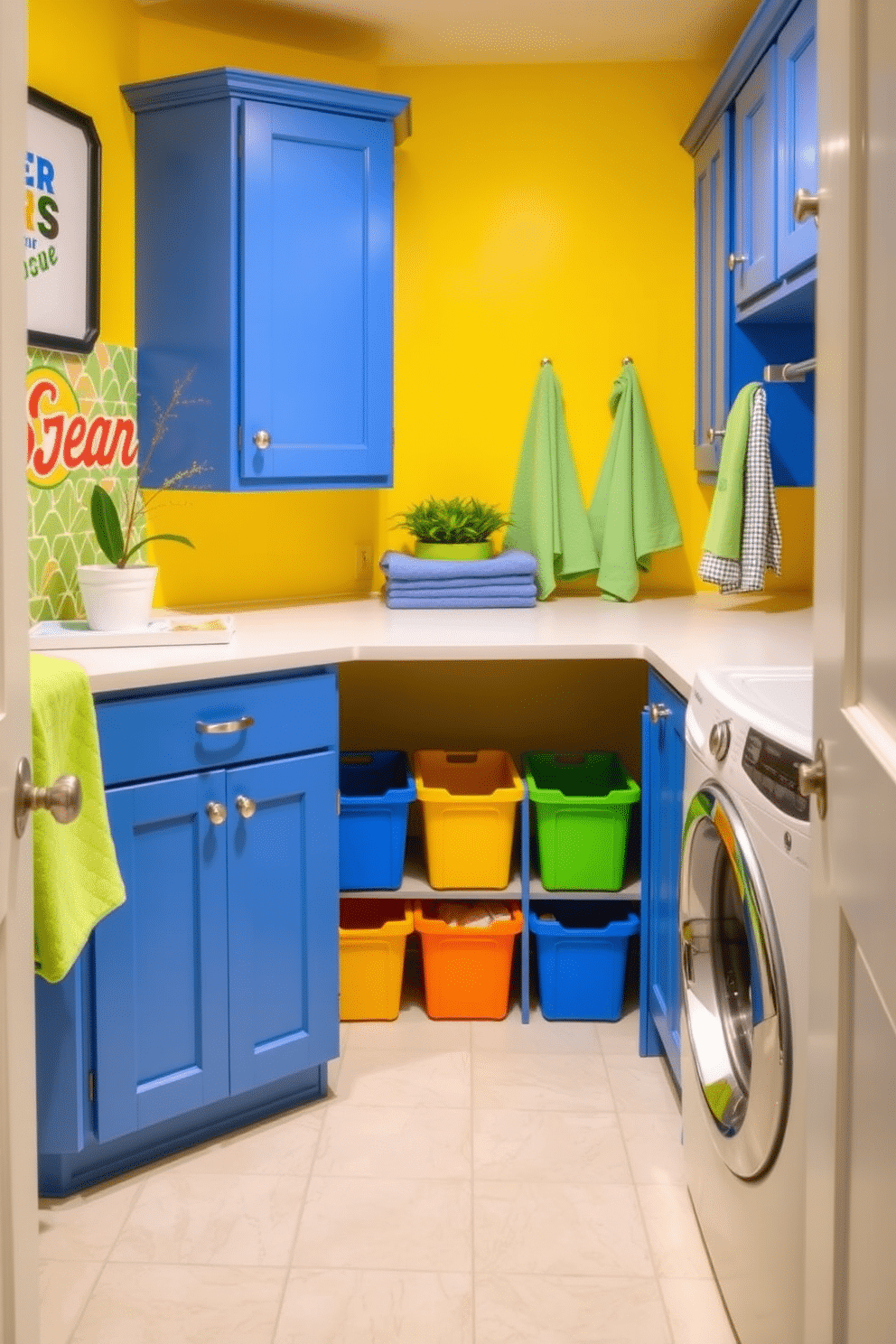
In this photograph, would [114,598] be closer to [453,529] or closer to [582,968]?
[453,529]

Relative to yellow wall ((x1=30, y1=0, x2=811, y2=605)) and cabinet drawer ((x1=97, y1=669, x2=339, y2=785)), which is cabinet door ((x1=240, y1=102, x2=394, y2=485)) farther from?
cabinet drawer ((x1=97, y1=669, x2=339, y2=785))

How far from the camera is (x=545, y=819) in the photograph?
3.15m

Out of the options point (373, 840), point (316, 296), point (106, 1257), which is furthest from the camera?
point (316, 296)

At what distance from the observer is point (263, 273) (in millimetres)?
3199

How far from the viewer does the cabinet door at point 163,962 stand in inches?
96.6

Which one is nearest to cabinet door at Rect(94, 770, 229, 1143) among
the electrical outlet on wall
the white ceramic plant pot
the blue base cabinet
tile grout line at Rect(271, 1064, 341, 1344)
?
the blue base cabinet

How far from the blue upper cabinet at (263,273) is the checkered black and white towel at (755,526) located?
886mm

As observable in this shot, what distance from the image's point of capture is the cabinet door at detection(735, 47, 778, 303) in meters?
2.77

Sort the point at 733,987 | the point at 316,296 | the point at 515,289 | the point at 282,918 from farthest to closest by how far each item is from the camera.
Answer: the point at 515,289
the point at 316,296
the point at 282,918
the point at 733,987

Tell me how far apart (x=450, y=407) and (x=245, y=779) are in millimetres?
1502

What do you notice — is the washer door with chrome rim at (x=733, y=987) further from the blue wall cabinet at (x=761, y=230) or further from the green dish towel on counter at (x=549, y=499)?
the green dish towel on counter at (x=549, y=499)

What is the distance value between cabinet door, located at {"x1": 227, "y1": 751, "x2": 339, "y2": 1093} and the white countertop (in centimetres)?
22

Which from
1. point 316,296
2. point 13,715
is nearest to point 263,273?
point 316,296

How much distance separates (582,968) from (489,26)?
7.41ft
